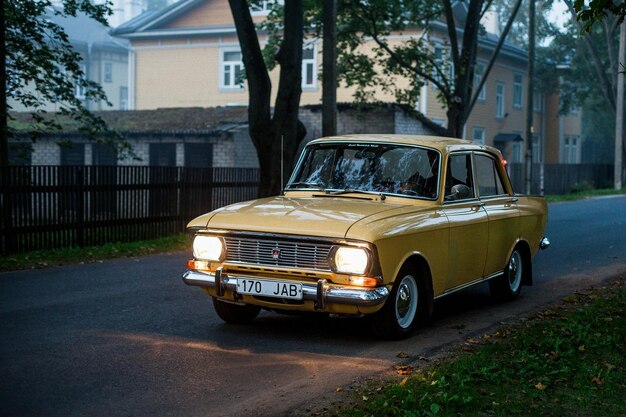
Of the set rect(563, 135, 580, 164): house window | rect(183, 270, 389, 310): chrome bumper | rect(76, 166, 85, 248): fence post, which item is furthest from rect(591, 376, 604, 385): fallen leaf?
rect(563, 135, 580, 164): house window

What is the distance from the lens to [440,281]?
28.3ft

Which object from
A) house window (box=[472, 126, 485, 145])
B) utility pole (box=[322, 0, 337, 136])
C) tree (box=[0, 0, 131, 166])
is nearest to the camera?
tree (box=[0, 0, 131, 166])

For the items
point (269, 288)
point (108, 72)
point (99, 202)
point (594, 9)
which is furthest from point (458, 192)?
point (108, 72)

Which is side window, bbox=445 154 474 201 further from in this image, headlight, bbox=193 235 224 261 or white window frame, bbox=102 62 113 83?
white window frame, bbox=102 62 113 83

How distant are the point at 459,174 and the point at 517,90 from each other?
4680cm

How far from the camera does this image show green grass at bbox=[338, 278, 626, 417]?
5867mm

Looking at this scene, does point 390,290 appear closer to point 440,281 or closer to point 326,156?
point 440,281

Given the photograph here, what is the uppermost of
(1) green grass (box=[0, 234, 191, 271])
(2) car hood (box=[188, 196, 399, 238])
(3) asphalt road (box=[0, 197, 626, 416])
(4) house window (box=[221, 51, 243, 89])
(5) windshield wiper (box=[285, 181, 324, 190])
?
(4) house window (box=[221, 51, 243, 89])

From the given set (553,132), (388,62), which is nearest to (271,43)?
(388,62)

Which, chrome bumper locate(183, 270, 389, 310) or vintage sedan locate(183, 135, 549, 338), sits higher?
vintage sedan locate(183, 135, 549, 338)

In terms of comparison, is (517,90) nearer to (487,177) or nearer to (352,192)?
(487,177)

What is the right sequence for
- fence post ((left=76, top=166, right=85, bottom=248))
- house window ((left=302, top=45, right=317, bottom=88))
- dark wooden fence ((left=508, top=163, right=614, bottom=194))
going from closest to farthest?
fence post ((left=76, top=166, right=85, bottom=248)) < dark wooden fence ((left=508, top=163, right=614, bottom=194)) < house window ((left=302, top=45, right=317, bottom=88))

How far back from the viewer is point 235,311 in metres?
8.79

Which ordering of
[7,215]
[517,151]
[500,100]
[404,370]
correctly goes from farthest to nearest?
[517,151] → [500,100] → [7,215] → [404,370]
